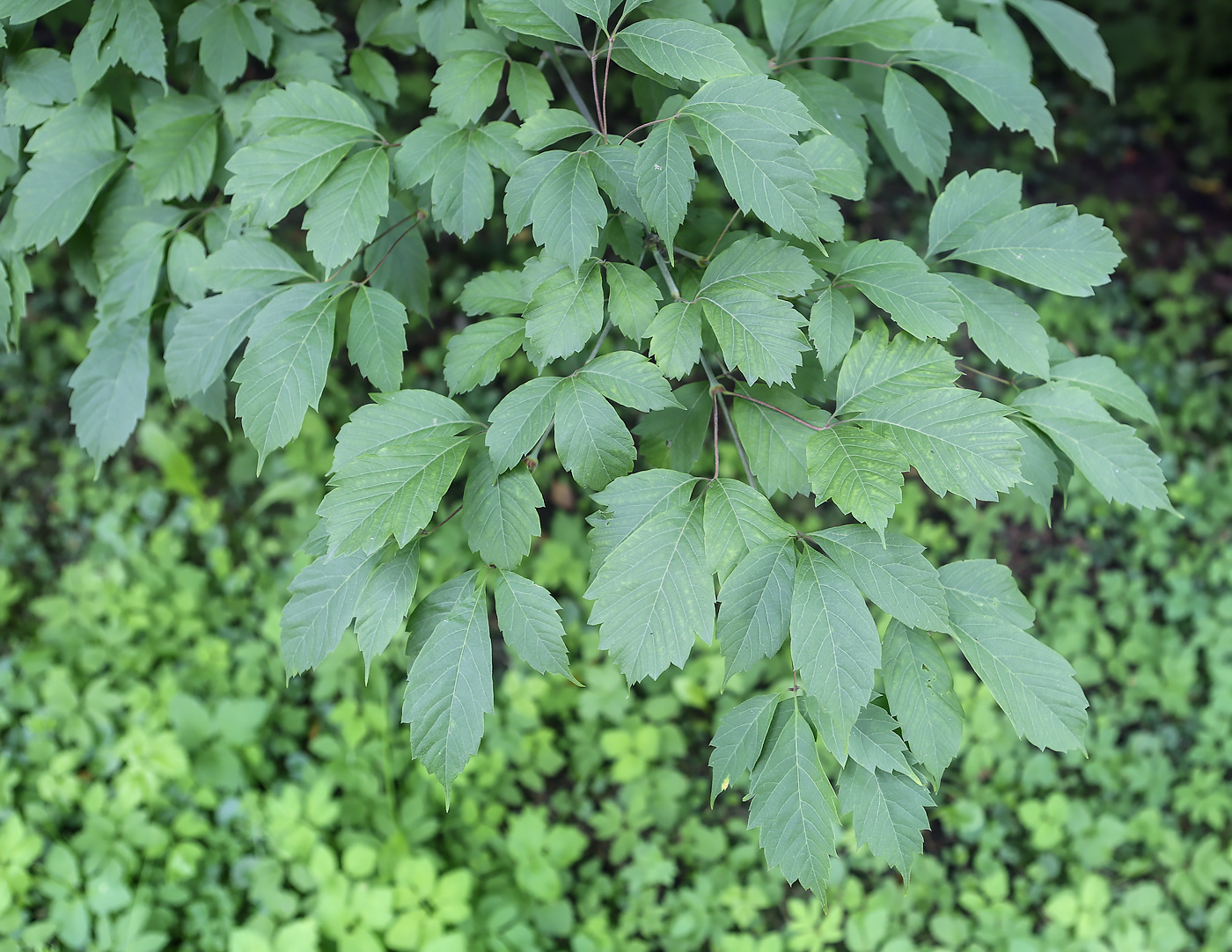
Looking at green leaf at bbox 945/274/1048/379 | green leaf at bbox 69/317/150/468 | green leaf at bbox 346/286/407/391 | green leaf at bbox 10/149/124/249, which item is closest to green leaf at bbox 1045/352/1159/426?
green leaf at bbox 945/274/1048/379

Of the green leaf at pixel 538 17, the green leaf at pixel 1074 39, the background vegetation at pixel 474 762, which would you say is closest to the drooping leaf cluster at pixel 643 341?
the green leaf at pixel 538 17

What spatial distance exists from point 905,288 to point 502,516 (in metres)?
0.68

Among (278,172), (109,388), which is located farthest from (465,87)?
(109,388)

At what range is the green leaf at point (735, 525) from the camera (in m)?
1.02

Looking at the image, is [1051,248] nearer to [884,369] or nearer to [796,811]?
[884,369]

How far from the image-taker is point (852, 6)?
1383mm

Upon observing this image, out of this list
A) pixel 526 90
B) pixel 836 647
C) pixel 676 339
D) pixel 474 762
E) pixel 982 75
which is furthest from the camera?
pixel 474 762

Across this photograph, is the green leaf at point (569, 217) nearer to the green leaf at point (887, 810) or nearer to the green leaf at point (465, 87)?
the green leaf at point (465, 87)

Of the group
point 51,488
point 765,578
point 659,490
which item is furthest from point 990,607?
point 51,488

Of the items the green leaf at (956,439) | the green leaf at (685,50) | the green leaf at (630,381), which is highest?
the green leaf at (685,50)

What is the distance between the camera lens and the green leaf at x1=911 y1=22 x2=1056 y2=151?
55.9 inches

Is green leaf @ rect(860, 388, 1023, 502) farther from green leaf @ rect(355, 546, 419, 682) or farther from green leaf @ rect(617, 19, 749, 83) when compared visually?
green leaf @ rect(355, 546, 419, 682)

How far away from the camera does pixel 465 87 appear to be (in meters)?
1.29

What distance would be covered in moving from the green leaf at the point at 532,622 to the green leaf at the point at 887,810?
0.43 metres
